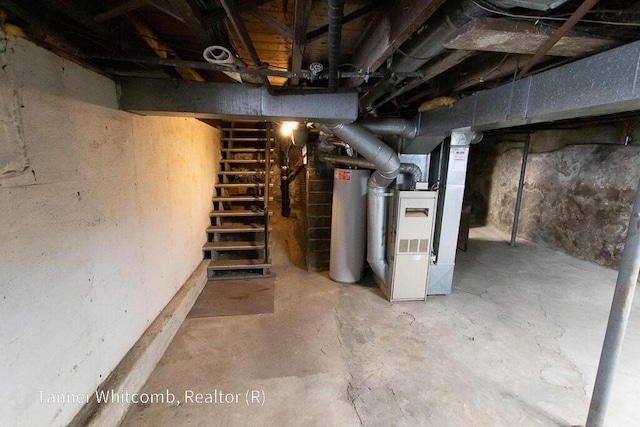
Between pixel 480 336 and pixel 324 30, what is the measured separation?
8.70 ft

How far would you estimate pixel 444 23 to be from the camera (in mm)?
1102

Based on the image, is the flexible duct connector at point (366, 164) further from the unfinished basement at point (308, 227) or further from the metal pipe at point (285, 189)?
the metal pipe at point (285, 189)

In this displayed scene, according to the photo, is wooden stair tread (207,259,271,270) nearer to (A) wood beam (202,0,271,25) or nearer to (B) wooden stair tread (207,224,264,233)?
(B) wooden stair tread (207,224,264,233)

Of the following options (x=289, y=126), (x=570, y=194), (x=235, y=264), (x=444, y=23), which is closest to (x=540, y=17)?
(x=444, y=23)

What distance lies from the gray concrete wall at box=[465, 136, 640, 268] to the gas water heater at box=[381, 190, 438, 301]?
3101 millimetres

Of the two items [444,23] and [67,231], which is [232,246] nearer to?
[67,231]

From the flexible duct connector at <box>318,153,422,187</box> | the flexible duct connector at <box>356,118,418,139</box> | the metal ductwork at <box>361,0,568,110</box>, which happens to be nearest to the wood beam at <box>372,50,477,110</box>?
the metal ductwork at <box>361,0,568,110</box>

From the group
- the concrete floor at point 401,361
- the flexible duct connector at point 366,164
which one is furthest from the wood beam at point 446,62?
the concrete floor at point 401,361

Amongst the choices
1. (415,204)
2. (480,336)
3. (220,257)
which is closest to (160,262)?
(220,257)

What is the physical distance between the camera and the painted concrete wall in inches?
42.2

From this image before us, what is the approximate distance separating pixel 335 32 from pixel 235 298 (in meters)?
2.73

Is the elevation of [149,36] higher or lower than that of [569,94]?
higher

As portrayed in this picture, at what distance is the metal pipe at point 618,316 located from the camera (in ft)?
4.48

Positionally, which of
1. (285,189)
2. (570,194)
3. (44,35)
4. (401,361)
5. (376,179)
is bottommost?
(401,361)
